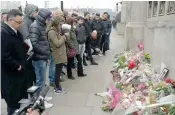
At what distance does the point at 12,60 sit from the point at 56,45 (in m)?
1.66

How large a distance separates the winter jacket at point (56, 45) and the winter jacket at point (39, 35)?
38cm

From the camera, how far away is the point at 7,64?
363 cm

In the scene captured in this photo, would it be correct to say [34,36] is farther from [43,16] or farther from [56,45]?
[56,45]

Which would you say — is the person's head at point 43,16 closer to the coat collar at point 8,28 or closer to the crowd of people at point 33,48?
the crowd of people at point 33,48

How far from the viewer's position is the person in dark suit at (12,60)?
11.6 ft

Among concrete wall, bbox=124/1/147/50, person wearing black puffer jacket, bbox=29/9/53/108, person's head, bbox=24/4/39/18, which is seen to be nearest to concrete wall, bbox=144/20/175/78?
person wearing black puffer jacket, bbox=29/9/53/108

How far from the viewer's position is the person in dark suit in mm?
3549

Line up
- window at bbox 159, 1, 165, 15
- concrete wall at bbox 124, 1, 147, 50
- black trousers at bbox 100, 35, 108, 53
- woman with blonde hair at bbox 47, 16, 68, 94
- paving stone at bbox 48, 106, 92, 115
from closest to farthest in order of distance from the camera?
1. paving stone at bbox 48, 106, 92, 115
2. woman with blonde hair at bbox 47, 16, 68, 94
3. window at bbox 159, 1, 165, 15
4. concrete wall at bbox 124, 1, 147, 50
5. black trousers at bbox 100, 35, 108, 53

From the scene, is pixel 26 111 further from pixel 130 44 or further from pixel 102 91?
pixel 130 44

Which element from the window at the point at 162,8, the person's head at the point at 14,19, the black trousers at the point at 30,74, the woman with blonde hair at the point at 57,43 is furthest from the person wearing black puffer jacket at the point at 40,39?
the window at the point at 162,8

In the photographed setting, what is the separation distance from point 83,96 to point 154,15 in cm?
286

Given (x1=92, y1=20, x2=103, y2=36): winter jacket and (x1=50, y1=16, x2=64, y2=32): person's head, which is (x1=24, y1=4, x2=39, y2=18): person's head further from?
(x1=92, y1=20, x2=103, y2=36): winter jacket

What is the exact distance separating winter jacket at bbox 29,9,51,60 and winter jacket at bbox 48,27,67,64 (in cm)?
38

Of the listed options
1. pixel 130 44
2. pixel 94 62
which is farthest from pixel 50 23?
pixel 130 44
